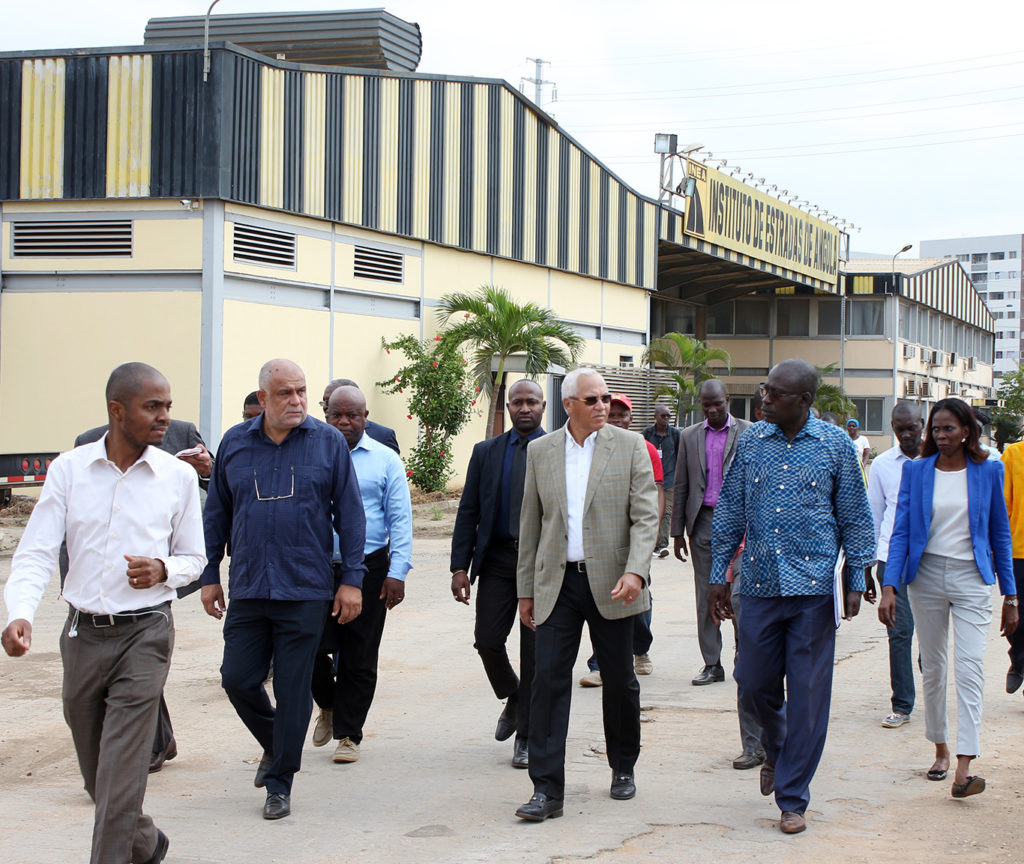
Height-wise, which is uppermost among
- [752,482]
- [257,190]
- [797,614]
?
[257,190]

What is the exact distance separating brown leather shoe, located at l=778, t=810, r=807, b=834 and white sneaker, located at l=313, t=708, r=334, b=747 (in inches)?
104

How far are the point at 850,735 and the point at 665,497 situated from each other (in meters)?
9.21

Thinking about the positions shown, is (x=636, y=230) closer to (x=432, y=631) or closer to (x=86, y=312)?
(x=86, y=312)

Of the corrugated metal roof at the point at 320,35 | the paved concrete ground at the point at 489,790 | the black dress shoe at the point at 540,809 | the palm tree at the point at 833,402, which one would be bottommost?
the paved concrete ground at the point at 489,790

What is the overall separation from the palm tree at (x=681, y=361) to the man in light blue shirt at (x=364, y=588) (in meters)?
26.0

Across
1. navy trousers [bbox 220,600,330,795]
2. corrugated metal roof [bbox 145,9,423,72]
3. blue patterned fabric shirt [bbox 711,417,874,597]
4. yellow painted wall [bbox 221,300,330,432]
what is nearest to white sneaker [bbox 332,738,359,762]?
navy trousers [bbox 220,600,330,795]

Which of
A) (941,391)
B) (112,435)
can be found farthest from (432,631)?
(941,391)

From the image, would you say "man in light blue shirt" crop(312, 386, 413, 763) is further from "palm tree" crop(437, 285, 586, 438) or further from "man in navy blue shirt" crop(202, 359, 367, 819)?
"palm tree" crop(437, 285, 586, 438)

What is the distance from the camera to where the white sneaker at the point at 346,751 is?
6672mm

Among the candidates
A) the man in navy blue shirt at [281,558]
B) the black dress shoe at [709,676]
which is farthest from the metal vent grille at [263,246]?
the man in navy blue shirt at [281,558]

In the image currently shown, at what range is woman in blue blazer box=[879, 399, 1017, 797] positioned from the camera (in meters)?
6.28

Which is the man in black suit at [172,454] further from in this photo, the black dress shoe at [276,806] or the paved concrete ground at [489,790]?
the black dress shoe at [276,806]

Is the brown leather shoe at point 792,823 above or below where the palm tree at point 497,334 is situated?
below

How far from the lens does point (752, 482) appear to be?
590cm
